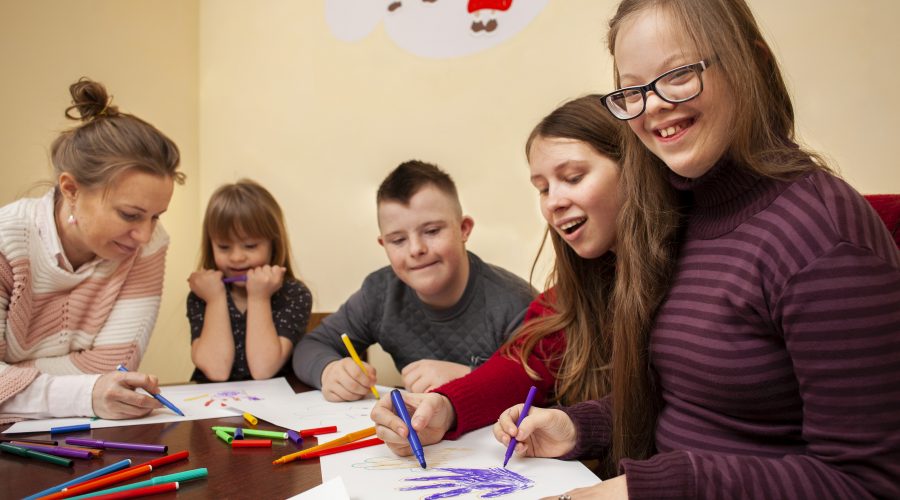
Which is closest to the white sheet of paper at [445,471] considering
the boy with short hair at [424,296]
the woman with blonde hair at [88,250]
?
the boy with short hair at [424,296]

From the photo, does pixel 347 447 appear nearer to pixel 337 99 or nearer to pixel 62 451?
pixel 62 451

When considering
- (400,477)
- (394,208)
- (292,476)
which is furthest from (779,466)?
(394,208)

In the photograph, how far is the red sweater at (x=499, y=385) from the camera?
33.2 inches

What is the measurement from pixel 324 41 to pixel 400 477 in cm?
167

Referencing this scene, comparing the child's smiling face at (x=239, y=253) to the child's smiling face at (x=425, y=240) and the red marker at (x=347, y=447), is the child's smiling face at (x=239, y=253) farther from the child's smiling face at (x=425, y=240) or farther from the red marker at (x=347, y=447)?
the red marker at (x=347, y=447)

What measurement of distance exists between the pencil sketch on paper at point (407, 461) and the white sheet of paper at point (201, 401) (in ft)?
1.05

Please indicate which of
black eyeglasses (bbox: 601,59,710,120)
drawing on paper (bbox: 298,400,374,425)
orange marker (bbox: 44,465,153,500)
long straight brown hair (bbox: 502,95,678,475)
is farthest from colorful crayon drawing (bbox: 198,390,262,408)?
black eyeglasses (bbox: 601,59,710,120)

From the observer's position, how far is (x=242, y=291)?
1580 mm

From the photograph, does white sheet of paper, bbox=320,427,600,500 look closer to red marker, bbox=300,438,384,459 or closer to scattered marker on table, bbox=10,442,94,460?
red marker, bbox=300,438,384,459

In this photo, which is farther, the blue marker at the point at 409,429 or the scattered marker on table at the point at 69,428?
the scattered marker on table at the point at 69,428

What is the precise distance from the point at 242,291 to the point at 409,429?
0.99 metres

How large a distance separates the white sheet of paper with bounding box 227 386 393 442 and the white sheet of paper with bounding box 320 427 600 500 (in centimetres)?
10

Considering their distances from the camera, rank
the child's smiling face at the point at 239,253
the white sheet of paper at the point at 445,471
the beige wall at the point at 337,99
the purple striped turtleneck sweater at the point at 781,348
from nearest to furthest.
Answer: the purple striped turtleneck sweater at the point at 781,348
the white sheet of paper at the point at 445,471
the beige wall at the point at 337,99
the child's smiling face at the point at 239,253

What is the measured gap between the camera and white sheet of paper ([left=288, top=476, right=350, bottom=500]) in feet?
1.91
